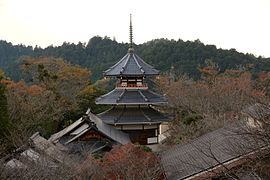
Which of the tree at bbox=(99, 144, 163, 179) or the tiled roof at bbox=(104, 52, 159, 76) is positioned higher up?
the tiled roof at bbox=(104, 52, 159, 76)

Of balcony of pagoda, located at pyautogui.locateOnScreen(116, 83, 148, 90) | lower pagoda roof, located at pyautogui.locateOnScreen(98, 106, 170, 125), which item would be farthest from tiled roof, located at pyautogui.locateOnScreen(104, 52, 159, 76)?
lower pagoda roof, located at pyautogui.locateOnScreen(98, 106, 170, 125)

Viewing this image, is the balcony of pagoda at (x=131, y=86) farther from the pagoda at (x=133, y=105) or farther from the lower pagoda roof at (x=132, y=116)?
the lower pagoda roof at (x=132, y=116)

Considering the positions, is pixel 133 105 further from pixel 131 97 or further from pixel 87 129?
pixel 87 129

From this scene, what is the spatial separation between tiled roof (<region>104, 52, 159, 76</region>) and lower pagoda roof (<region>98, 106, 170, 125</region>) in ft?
5.98

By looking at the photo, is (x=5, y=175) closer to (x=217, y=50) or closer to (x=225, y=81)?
(x=225, y=81)

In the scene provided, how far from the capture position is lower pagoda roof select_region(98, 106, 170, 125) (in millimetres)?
23344

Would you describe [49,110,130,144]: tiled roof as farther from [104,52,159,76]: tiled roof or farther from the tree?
the tree

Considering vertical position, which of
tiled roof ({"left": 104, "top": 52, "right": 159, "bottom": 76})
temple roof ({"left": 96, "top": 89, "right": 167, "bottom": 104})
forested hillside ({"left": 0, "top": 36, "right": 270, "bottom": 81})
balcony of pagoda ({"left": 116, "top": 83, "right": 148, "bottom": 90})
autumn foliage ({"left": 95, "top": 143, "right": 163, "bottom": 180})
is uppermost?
tiled roof ({"left": 104, "top": 52, "right": 159, "bottom": 76})

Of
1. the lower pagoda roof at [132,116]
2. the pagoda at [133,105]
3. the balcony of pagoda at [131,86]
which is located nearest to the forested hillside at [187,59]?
the balcony of pagoda at [131,86]

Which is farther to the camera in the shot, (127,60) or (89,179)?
(127,60)

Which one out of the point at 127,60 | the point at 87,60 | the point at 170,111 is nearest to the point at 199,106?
the point at 170,111

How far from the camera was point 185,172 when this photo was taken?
48.3ft

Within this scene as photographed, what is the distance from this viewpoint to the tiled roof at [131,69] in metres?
24.7

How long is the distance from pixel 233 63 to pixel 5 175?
5269 centimetres
